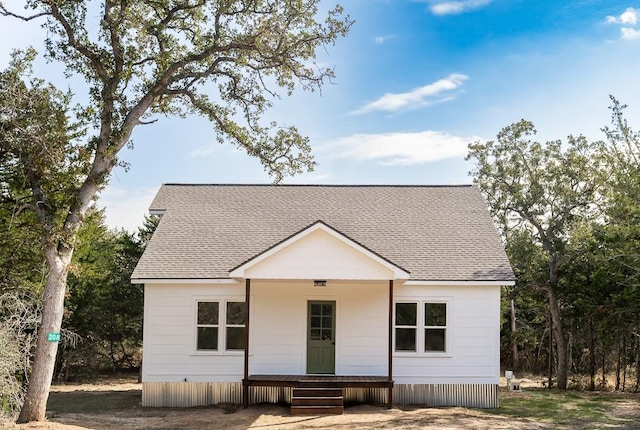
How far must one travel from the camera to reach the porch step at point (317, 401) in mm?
17375

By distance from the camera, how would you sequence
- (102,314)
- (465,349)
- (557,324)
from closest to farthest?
(465,349) < (557,324) < (102,314)

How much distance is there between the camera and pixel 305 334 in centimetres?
1931

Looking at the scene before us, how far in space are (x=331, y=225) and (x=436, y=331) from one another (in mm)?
4565

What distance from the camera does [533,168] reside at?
2428 cm

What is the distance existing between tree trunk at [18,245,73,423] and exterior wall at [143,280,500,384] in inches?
147

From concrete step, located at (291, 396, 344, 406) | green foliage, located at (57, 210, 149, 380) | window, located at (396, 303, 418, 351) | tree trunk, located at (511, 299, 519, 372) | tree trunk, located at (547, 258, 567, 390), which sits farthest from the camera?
tree trunk, located at (511, 299, 519, 372)

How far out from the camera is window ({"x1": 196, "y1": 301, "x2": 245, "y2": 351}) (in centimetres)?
1930

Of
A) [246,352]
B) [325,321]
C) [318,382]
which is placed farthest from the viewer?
[325,321]

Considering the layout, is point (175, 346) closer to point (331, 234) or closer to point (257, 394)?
point (257, 394)

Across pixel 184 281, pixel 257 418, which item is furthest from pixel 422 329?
pixel 184 281

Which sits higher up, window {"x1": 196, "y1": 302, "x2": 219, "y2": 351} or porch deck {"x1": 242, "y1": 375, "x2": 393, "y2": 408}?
window {"x1": 196, "y1": 302, "x2": 219, "y2": 351}

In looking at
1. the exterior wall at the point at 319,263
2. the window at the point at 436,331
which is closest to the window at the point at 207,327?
the exterior wall at the point at 319,263

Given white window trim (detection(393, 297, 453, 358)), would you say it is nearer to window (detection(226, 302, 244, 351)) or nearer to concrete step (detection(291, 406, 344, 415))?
concrete step (detection(291, 406, 344, 415))

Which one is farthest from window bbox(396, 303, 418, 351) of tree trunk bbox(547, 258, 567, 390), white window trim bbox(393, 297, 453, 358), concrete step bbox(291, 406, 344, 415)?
tree trunk bbox(547, 258, 567, 390)
